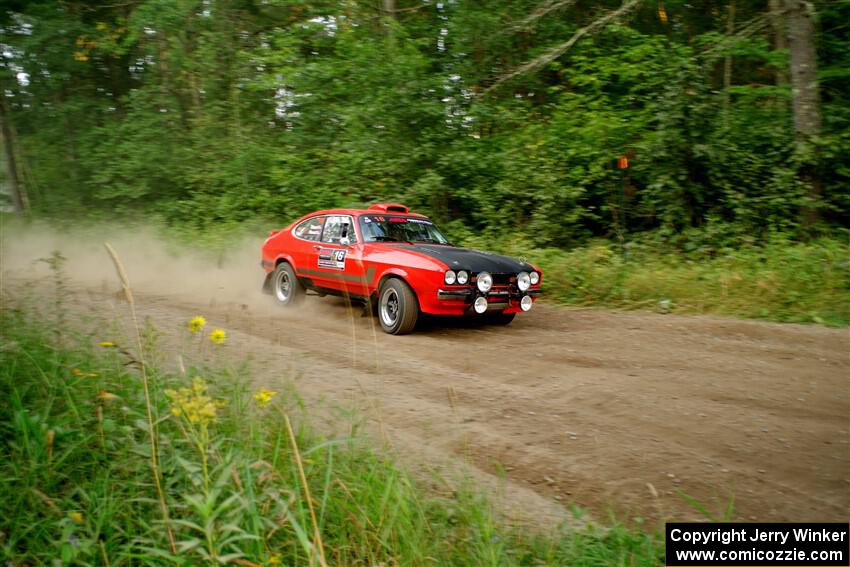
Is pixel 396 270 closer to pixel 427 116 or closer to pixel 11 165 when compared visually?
pixel 427 116

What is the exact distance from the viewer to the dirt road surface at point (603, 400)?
3.89 metres

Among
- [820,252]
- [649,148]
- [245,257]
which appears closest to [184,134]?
[245,257]

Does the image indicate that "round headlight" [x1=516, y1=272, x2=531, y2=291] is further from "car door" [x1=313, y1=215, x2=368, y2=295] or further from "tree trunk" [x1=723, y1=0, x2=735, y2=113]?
"tree trunk" [x1=723, y1=0, x2=735, y2=113]

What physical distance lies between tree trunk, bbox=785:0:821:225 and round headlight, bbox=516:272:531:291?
6.94 meters

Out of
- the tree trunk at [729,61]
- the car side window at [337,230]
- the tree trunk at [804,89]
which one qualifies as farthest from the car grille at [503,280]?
the tree trunk at [729,61]

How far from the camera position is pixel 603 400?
552 centimetres

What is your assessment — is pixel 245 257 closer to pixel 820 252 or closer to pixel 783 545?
pixel 820 252

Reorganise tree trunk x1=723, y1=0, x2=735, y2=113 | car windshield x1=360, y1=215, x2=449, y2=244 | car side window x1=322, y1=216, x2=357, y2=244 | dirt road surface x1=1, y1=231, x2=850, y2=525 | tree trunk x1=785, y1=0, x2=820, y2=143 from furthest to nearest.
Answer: tree trunk x1=723, y1=0, x2=735, y2=113 < tree trunk x1=785, y1=0, x2=820, y2=143 < car side window x1=322, y1=216, x2=357, y2=244 < car windshield x1=360, y1=215, x2=449, y2=244 < dirt road surface x1=1, y1=231, x2=850, y2=525

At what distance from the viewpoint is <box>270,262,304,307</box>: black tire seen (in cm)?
1034

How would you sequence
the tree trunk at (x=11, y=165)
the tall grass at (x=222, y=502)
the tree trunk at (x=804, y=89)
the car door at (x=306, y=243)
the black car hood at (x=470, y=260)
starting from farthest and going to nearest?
1. the tree trunk at (x=11, y=165)
2. the tree trunk at (x=804, y=89)
3. the car door at (x=306, y=243)
4. the black car hood at (x=470, y=260)
5. the tall grass at (x=222, y=502)

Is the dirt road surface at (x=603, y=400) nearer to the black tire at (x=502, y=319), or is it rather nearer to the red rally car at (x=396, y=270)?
the black tire at (x=502, y=319)

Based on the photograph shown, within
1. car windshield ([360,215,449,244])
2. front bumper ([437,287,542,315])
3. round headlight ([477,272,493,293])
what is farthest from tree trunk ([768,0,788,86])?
round headlight ([477,272,493,293])

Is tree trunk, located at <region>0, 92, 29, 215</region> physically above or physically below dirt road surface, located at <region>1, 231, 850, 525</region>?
above

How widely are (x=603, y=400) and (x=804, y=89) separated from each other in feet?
32.8
